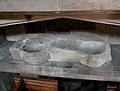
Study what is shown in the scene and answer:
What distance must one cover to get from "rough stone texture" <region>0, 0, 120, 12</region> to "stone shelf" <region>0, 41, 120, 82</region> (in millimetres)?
436

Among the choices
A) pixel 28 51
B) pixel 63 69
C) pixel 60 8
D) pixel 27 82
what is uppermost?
pixel 60 8

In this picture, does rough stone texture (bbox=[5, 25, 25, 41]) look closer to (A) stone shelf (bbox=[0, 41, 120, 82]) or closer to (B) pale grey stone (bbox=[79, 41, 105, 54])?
(A) stone shelf (bbox=[0, 41, 120, 82])

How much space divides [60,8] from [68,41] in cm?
41

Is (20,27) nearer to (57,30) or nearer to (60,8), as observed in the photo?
(57,30)

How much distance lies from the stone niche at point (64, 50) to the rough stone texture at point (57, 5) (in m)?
0.33

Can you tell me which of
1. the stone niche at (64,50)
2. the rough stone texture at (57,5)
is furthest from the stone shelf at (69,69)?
the rough stone texture at (57,5)

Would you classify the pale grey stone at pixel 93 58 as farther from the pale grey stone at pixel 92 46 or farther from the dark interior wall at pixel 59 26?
the dark interior wall at pixel 59 26

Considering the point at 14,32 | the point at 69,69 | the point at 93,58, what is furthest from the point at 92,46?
the point at 14,32

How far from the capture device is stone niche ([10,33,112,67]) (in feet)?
3.36

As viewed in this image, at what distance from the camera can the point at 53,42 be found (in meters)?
1.18

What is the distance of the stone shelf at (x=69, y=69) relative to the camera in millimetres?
1006

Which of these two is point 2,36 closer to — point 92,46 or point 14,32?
point 14,32

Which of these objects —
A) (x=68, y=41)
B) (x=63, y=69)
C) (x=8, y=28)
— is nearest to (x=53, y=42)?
(x=68, y=41)

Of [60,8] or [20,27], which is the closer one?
[60,8]
